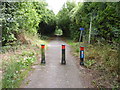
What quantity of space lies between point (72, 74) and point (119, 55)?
6.74 feet

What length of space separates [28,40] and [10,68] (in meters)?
5.47

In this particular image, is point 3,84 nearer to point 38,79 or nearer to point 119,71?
point 38,79

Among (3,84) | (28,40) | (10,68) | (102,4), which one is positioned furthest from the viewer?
(28,40)

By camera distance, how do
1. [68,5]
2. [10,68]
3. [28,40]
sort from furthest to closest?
[68,5]
[28,40]
[10,68]

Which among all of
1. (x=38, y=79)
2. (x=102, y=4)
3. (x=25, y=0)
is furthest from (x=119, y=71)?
(x=25, y=0)

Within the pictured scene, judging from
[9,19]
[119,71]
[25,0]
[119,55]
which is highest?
[25,0]

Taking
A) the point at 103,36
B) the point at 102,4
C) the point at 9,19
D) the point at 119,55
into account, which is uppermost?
the point at 102,4

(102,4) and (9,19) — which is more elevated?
(102,4)

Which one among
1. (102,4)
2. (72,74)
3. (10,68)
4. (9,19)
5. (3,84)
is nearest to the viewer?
(3,84)

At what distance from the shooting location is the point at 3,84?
3.14 meters

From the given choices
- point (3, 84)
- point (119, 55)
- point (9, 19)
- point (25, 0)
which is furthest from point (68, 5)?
point (3, 84)

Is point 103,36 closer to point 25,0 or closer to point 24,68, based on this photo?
point 24,68

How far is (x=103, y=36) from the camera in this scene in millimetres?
7762

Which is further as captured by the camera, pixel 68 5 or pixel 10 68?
pixel 68 5
